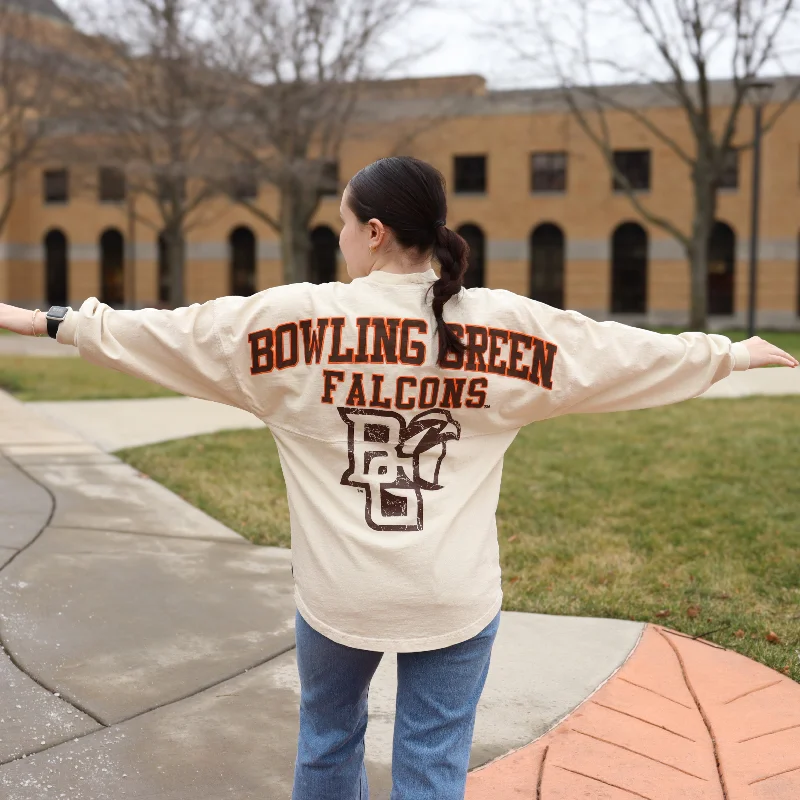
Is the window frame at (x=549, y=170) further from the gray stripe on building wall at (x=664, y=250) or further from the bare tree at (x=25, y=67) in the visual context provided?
the bare tree at (x=25, y=67)

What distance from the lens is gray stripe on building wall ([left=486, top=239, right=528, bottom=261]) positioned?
133ft

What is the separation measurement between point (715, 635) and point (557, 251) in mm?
37113

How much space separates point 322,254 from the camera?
4291 cm

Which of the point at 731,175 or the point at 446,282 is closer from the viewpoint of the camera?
the point at 446,282

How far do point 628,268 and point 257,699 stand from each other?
Answer: 3797cm

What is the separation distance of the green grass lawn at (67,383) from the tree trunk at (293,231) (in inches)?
522

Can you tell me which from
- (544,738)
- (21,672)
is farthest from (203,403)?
(544,738)

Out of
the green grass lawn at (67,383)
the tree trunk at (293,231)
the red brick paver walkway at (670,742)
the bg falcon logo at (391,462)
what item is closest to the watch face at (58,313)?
the bg falcon logo at (391,462)

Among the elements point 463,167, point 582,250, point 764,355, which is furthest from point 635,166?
point 764,355

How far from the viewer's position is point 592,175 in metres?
39.4

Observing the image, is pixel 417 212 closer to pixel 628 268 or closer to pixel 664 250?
pixel 664 250

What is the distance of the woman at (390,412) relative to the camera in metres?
2.06

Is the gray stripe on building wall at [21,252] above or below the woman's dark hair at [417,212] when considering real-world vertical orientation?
above

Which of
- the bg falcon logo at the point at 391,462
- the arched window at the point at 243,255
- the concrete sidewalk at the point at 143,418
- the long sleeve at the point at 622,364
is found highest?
the arched window at the point at 243,255
